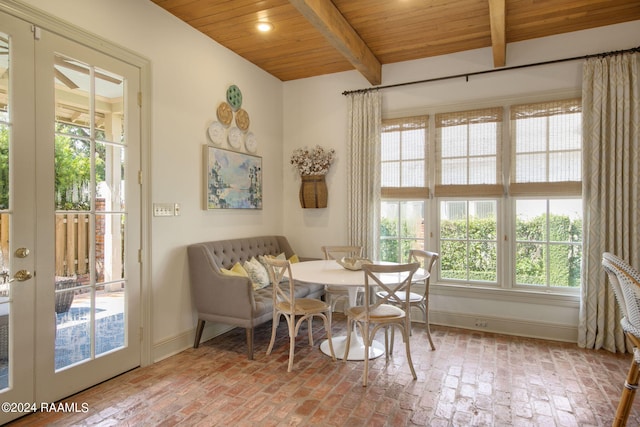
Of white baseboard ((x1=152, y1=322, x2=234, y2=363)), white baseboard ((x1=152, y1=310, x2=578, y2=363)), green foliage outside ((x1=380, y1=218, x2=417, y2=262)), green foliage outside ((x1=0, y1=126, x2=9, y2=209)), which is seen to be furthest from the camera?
green foliage outside ((x1=380, y1=218, x2=417, y2=262))

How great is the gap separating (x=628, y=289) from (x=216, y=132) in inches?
138

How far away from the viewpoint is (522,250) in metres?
3.93

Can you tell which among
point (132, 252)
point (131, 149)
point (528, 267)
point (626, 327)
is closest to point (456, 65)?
point (528, 267)

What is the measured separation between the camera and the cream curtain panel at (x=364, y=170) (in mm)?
4469

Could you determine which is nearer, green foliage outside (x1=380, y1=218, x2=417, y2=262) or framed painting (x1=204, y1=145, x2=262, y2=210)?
framed painting (x1=204, y1=145, x2=262, y2=210)

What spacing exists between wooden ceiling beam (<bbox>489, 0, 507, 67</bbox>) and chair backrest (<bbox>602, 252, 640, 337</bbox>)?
2.01 metres

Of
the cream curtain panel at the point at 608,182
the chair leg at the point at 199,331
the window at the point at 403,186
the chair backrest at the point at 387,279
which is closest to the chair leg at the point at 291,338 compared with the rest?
the chair backrest at the point at 387,279

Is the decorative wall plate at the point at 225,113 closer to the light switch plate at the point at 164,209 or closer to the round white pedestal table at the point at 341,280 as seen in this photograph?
the light switch plate at the point at 164,209

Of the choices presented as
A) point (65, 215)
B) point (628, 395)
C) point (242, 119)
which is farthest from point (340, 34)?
point (628, 395)

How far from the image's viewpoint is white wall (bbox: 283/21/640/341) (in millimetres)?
3697

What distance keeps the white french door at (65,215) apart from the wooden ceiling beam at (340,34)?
150cm

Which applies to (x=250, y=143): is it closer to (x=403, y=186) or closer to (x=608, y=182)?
(x=403, y=186)

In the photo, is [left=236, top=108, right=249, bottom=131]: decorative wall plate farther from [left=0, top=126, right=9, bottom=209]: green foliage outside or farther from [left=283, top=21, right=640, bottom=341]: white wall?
[left=0, top=126, right=9, bottom=209]: green foliage outside

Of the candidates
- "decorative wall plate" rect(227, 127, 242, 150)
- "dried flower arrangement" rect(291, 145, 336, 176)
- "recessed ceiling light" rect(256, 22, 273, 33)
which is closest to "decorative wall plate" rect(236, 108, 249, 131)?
"decorative wall plate" rect(227, 127, 242, 150)
